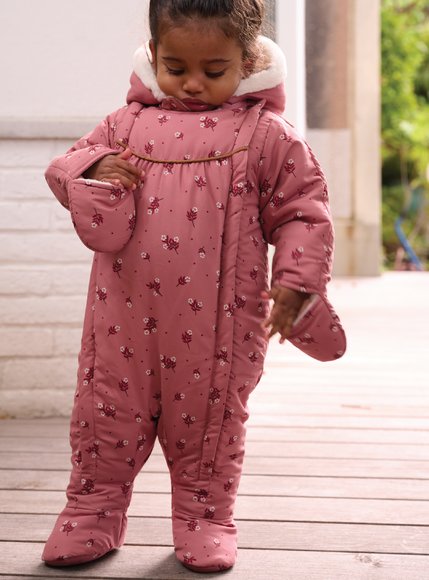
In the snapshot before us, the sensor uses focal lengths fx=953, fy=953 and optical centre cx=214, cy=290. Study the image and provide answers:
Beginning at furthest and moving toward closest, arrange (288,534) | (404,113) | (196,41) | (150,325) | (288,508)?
(404,113), (288,508), (288,534), (150,325), (196,41)

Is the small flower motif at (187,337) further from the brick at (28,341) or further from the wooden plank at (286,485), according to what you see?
the brick at (28,341)

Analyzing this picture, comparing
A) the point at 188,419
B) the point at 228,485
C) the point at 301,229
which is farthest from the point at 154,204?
the point at 228,485

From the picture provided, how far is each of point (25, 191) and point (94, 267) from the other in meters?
1.09

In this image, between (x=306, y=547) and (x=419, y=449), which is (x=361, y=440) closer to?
(x=419, y=449)

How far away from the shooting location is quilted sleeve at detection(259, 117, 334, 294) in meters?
1.58

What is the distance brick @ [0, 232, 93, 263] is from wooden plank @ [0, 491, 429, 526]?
819mm

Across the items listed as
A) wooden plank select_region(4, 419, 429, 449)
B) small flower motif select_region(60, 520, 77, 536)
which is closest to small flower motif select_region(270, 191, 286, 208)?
small flower motif select_region(60, 520, 77, 536)

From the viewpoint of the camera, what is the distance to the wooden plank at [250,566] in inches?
64.8

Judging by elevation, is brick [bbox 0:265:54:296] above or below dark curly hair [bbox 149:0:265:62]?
below

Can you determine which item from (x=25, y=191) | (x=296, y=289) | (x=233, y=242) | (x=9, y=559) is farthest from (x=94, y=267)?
(x=25, y=191)

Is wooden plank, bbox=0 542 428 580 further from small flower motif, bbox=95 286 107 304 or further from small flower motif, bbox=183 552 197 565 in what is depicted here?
small flower motif, bbox=95 286 107 304

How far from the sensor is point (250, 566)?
66.7 inches

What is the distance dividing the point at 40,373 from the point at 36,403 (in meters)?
0.10

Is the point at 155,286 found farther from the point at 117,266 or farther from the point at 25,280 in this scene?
the point at 25,280
